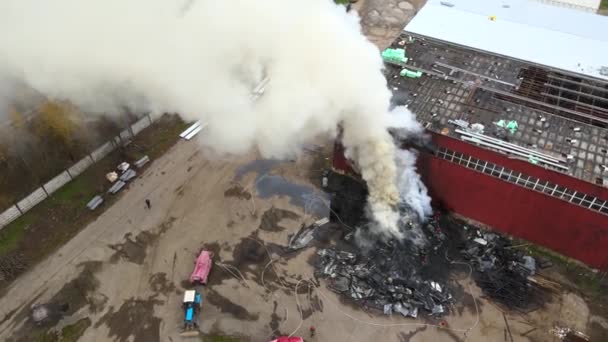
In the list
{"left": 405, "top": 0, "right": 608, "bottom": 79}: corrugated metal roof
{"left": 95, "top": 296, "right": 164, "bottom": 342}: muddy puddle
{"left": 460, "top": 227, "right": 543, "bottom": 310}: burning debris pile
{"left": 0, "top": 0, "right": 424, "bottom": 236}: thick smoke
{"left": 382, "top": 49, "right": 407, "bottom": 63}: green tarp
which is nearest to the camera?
{"left": 95, "top": 296, "right": 164, "bottom": 342}: muddy puddle

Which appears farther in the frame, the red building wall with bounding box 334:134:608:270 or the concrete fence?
the concrete fence

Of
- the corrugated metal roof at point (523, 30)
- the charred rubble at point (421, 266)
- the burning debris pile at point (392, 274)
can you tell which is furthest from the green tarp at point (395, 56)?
the burning debris pile at point (392, 274)

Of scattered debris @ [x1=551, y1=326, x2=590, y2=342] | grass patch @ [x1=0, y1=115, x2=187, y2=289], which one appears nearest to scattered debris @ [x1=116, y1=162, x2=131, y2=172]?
grass patch @ [x1=0, y1=115, x2=187, y2=289]

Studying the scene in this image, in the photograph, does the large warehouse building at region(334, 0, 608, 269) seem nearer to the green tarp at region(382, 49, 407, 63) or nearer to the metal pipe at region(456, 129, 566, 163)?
the metal pipe at region(456, 129, 566, 163)

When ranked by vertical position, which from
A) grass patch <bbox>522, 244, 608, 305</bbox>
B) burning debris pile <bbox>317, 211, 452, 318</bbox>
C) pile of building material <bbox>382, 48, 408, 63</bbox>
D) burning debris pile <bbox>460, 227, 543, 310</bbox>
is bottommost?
grass patch <bbox>522, 244, 608, 305</bbox>

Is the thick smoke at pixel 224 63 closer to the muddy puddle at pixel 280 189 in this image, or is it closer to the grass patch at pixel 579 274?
the muddy puddle at pixel 280 189

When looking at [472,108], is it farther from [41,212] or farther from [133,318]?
[41,212]

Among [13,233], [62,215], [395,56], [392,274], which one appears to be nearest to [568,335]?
[392,274]
